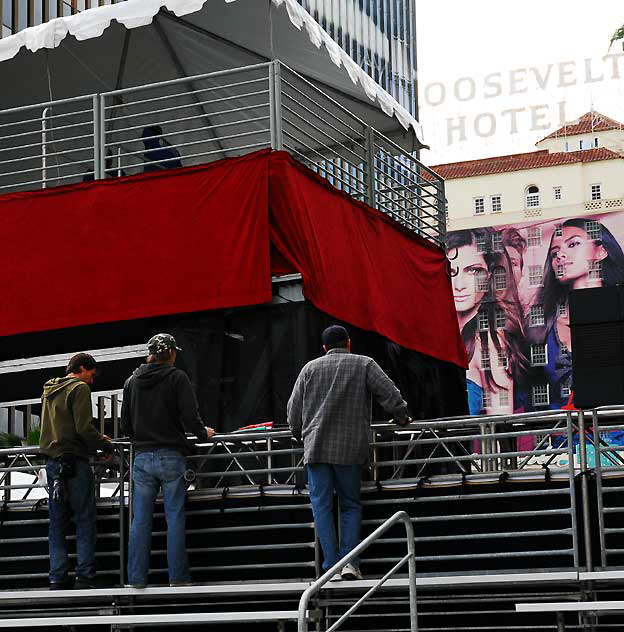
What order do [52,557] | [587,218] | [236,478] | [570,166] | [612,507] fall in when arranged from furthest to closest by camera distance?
1. [570,166]
2. [587,218]
3. [236,478]
4. [52,557]
5. [612,507]

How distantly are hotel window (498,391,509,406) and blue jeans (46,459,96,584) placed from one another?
86.2 metres

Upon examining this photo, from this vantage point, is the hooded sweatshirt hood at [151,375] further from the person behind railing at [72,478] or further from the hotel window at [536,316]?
the hotel window at [536,316]

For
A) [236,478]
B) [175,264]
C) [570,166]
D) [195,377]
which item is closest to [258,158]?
[175,264]

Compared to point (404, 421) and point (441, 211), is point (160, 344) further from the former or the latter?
point (441, 211)

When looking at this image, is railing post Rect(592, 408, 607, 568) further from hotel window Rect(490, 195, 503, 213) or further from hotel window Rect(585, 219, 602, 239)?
hotel window Rect(490, 195, 503, 213)

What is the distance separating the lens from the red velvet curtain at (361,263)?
12.7 meters

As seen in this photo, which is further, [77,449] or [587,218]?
[587,218]

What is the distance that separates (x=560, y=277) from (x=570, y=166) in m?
23.3

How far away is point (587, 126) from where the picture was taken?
4695 inches

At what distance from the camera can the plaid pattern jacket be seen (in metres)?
9.73

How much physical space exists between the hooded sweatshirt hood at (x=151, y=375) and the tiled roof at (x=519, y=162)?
10445 cm

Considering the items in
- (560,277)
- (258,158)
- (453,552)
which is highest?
(560,277)

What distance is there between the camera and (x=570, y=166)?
11256 centimetres

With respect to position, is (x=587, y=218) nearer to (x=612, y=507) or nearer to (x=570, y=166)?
(x=570, y=166)
